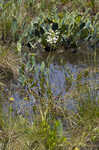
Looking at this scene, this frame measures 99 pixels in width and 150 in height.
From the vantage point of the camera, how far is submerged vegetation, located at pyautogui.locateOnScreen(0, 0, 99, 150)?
241 cm

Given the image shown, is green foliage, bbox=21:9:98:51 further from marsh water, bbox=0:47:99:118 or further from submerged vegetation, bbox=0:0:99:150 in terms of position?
marsh water, bbox=0:47:99:118

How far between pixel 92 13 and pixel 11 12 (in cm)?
139

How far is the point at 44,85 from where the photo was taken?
3232 mm

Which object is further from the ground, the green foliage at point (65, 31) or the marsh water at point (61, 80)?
the green foliage at point (65, 31)

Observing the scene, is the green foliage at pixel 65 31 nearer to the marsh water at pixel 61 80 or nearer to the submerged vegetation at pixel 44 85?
the submerged vegetation at pixel 44 85

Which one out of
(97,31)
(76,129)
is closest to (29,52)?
(97,31)

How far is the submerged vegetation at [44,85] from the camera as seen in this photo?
2.41 metres

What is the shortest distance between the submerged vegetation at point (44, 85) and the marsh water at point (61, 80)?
0.01 meters

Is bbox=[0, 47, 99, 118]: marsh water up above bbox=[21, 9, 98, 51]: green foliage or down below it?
below

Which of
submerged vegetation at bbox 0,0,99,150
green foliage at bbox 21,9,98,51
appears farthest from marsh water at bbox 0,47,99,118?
green foliage at bbox 21,9,98,51

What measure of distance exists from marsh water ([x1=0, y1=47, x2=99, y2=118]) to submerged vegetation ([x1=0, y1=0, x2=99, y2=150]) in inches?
0.4

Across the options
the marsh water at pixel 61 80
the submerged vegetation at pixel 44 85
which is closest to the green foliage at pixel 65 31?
the submerged vegetation at pixel 44 85

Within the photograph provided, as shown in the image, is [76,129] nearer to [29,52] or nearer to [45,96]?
[45,96]

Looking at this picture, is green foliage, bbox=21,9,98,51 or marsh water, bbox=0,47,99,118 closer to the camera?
marsh water, bbox=0,47,99,118
